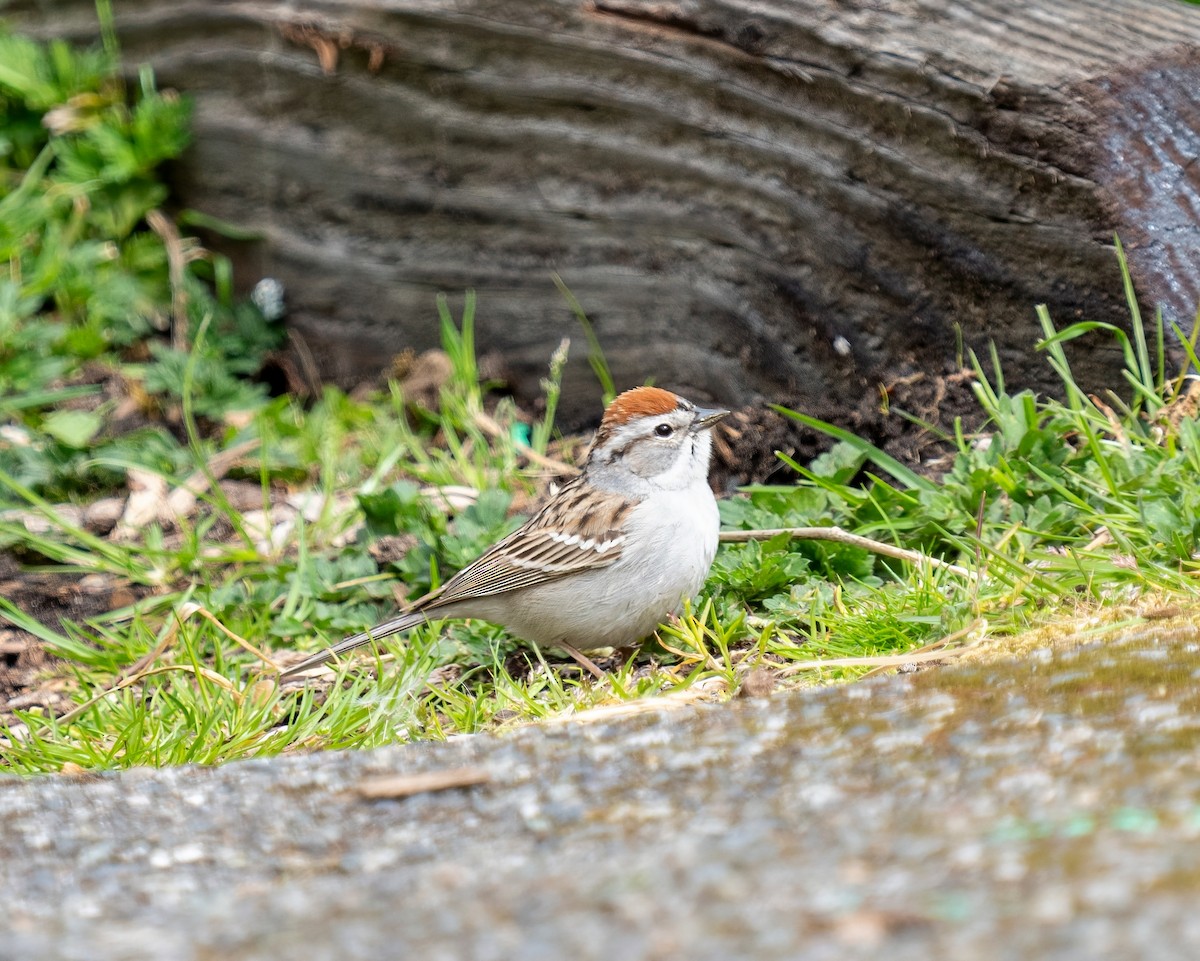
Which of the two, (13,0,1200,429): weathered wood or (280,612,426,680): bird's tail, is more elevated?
(13,0,1200,429): weathered wood

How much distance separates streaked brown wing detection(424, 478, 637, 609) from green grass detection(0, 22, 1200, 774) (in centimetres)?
24

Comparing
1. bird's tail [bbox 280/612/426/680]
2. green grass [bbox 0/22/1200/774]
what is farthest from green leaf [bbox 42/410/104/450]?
bird's tail [bbox 280/612/426/680]

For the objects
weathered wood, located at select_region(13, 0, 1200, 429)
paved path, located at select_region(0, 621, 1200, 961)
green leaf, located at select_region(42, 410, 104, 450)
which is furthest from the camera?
green leaf, located at select_region(42, 410, 104, 450)

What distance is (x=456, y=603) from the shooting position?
449 cm

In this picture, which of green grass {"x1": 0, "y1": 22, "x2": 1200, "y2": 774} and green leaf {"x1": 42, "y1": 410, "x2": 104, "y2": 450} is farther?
green leaf {"x1": 42, "y1": 410, "x2": 104, "y2": 450}

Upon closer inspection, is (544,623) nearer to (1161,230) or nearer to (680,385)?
(680,385)

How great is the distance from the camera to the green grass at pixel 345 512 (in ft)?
12.4

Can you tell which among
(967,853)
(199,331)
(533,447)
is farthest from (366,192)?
(967,853)

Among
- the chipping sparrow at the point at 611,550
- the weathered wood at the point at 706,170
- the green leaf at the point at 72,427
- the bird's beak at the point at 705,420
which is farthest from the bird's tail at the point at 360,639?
the green leaf at the point at 72,427

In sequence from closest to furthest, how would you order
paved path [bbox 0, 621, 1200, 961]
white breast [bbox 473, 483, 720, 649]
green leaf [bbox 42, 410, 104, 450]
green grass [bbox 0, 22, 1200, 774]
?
paved path [bbox 0, 621, 1200, 961]
green grass [bbox 0, 22, 1200, 774]
white breast [bbox 473, 483, 720, 649]
green leaf [bbox 42, 410, 104, 450]

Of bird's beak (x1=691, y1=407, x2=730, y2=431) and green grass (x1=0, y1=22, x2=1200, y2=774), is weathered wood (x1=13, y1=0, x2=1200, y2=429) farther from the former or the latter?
bird's beak (x1=691, y1=407, x2=730, y2=431)

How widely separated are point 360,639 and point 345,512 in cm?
115

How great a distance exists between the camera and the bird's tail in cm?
436

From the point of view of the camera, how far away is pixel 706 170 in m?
5.54
